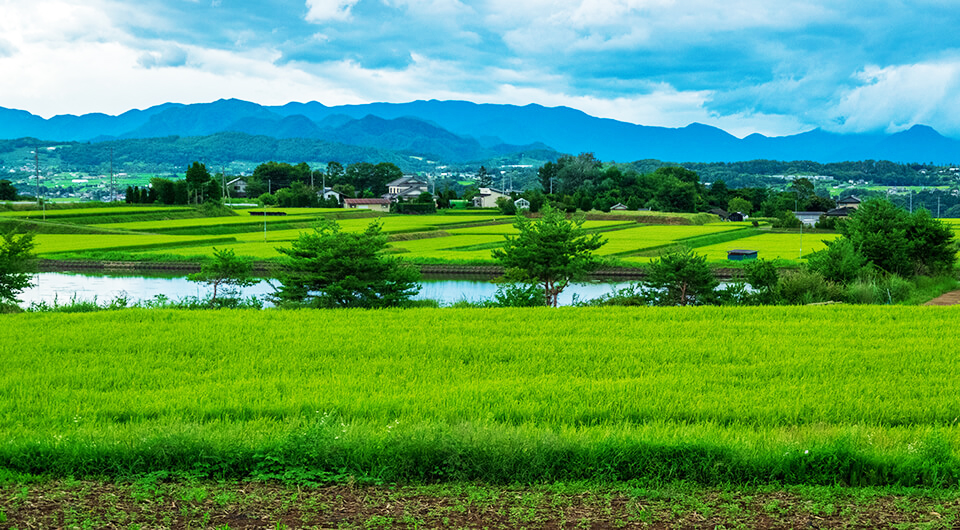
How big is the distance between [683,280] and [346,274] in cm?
962

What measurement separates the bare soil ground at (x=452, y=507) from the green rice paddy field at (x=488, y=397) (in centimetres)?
36

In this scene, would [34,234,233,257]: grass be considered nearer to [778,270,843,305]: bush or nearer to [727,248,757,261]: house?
[727,248,757,261]: house

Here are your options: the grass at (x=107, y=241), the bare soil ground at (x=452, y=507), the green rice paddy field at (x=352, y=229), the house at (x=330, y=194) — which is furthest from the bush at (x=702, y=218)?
the bare soil ground at (x=452, y=507)

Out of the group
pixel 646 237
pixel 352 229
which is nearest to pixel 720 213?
pixel 646 237

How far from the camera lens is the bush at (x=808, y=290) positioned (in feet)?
69.3

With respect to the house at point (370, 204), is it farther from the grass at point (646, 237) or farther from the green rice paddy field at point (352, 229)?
the grass at point (646, 237)

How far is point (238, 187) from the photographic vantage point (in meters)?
131

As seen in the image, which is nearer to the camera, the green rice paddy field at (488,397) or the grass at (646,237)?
the green rice paddy field at (488,397)

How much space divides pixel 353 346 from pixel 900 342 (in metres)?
8.08

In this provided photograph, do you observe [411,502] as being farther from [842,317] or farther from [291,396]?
[842,317]

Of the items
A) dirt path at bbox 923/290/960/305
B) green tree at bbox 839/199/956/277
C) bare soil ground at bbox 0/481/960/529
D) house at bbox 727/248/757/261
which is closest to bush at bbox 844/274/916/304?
dirt path at bbox 923/290/960/305

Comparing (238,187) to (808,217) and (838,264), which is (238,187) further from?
(838,264)

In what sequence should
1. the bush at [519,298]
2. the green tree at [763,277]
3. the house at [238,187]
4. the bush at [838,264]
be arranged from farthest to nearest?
the house at [238,187] < the bush at [838,264] < the green tree at [763,277] < the bush at [519,298]

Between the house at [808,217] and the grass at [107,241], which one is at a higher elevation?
the house at [808,217]
